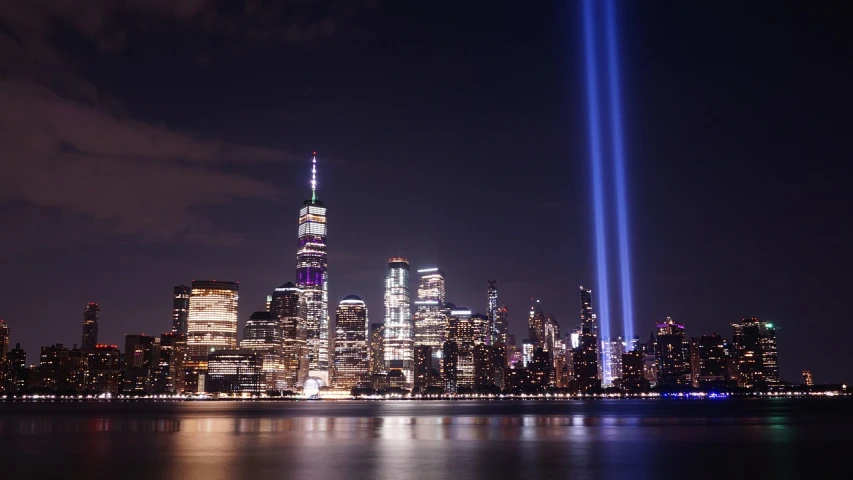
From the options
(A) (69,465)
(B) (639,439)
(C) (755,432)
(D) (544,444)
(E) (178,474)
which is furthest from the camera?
(C) (755,432)

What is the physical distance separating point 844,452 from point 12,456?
63988 mm

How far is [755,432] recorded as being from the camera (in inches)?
3364

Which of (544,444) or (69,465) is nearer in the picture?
(69,465)

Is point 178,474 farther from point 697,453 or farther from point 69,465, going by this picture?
point 697,453

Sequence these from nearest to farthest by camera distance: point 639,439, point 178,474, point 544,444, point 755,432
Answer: point 178,474, point 544,444, point 639,439, point 755,432

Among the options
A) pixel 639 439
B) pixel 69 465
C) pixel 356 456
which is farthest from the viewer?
pixel 639 439

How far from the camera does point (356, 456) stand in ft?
180

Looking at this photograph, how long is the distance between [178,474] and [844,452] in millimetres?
50740

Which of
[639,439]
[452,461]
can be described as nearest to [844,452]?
[639,439]

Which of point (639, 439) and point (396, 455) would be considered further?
point (639, 439)

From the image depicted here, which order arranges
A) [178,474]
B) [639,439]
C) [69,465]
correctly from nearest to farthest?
1. [178,474]
2. [69,465]
3. [639,439]

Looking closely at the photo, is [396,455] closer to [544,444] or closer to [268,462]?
[268,462]

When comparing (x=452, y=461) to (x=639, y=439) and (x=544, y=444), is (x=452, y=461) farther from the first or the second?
(x=639, y=439)

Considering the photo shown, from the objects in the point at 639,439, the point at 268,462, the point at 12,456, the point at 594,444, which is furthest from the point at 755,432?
the point at 12,456
